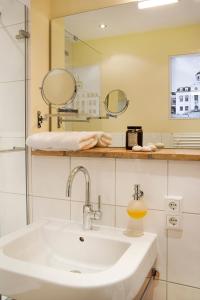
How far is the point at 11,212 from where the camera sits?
1532mm

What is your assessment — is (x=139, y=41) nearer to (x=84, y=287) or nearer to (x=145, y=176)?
(x=145, y=176)

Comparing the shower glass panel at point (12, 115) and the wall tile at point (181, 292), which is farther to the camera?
the shower glass panel at point (12, 115)

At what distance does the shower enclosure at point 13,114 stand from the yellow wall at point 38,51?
A: 0.04m

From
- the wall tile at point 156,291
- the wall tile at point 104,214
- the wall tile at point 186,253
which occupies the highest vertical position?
the wall tile at point 104,214

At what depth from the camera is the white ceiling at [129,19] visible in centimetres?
132

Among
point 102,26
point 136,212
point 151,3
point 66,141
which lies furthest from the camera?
point 102,26

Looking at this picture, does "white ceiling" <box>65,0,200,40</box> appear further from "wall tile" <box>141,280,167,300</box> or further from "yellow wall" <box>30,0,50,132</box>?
"wall tile" <box>141,280,167,300</box>

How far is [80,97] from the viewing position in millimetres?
1545

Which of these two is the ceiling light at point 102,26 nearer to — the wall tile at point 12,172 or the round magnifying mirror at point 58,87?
the round magnifying mirror at point 58,87

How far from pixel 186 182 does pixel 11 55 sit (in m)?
1.08

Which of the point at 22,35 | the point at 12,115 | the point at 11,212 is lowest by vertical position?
the point at 11,212

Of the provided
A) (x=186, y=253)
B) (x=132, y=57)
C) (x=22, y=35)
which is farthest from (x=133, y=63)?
(x=186, y=253)

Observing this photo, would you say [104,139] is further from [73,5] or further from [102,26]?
[73,5]

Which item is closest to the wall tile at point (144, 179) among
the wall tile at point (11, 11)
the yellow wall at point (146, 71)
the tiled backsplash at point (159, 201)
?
the tiled backsplash at point (159, 201)
